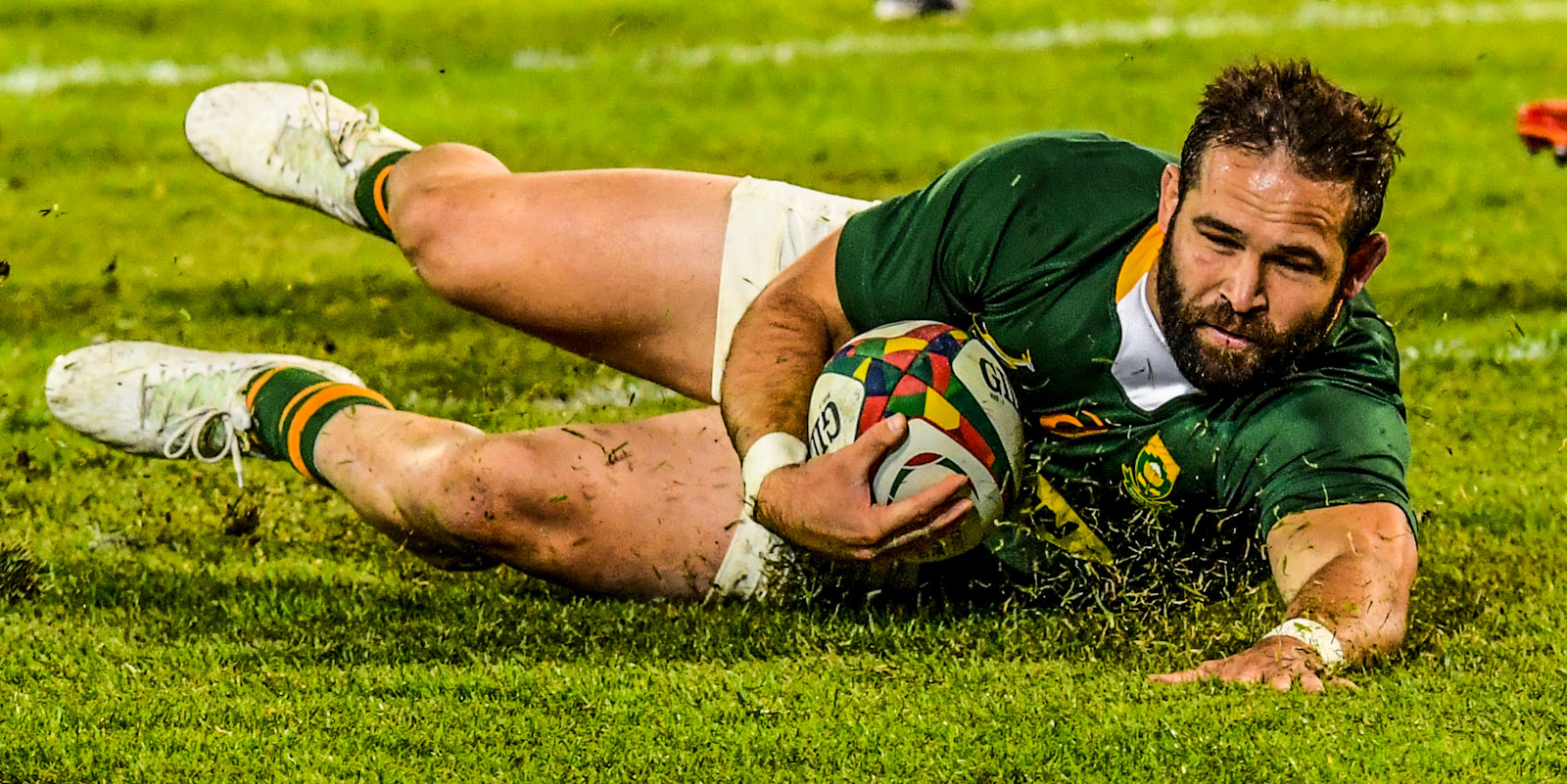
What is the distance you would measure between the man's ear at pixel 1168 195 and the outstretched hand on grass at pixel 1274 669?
0.90m

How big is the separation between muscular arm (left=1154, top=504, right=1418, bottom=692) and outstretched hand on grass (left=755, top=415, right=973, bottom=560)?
57 cm

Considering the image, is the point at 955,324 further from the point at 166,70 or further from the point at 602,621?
the point at 166,70

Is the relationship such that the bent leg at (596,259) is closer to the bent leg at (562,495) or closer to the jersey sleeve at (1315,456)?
the bent leg at (562,495)

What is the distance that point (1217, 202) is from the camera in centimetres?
442

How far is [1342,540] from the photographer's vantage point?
4.49 m

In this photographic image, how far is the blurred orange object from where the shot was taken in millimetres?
9531

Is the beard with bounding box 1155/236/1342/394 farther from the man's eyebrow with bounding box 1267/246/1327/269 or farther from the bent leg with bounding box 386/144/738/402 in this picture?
the bent leg with bounding box 386/144/738/402

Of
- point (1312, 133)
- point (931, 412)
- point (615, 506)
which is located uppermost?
point (1312, 133)

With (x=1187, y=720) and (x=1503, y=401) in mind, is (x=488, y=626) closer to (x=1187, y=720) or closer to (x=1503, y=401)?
(x=1187, y=720)

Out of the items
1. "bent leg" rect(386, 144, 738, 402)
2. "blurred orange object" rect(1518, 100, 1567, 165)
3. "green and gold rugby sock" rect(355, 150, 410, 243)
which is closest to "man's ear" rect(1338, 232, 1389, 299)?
"bent leg" rect(386, 144, 738, 402)

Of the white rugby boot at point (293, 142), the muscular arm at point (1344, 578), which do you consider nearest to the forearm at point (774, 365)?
the muscular arm at point (1344, 578)

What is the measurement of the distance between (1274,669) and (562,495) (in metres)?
1.75

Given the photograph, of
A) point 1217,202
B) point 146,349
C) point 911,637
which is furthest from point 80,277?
point 1217,202

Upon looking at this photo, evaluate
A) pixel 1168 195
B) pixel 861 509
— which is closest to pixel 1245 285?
pixel 1168 195
